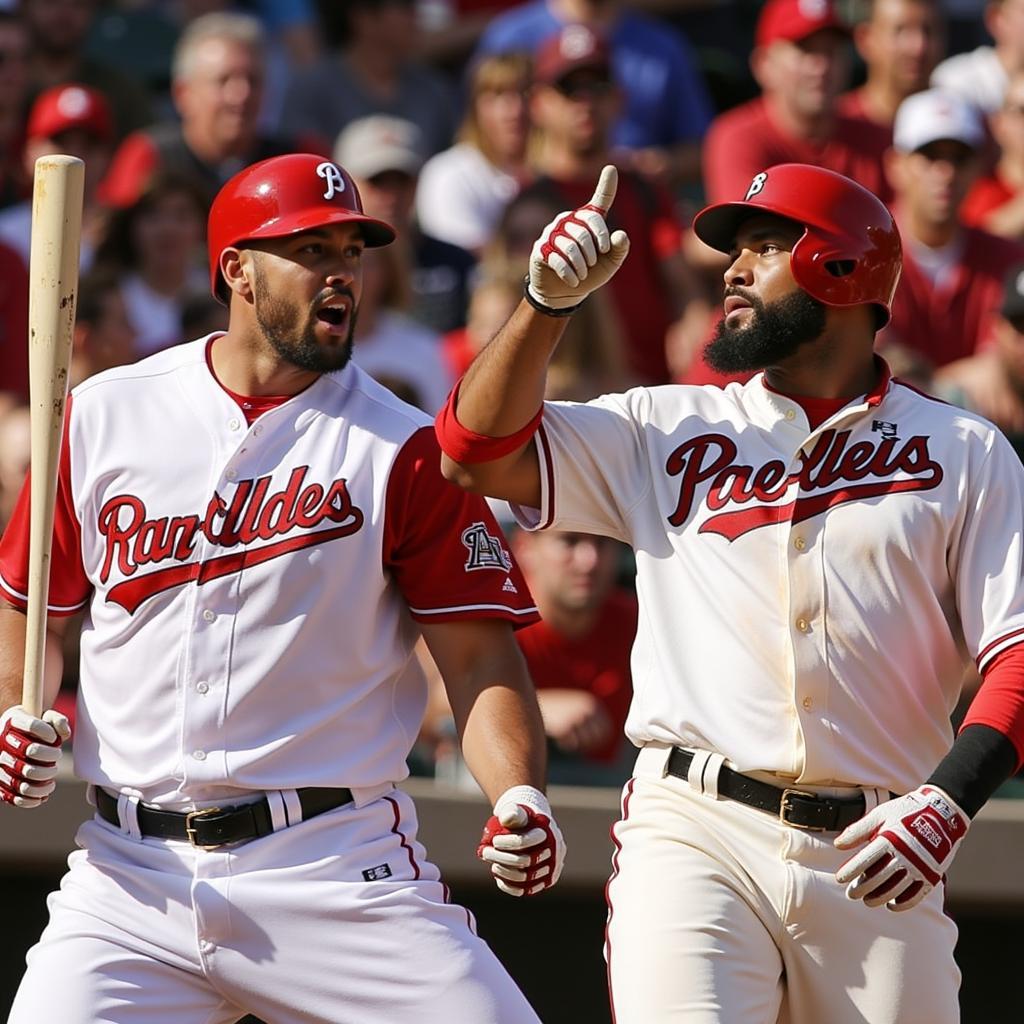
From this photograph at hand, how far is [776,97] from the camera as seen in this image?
28.2ft

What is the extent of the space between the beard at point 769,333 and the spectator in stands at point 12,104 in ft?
17.5

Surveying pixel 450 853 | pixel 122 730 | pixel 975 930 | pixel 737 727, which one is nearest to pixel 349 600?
pixel 122 730

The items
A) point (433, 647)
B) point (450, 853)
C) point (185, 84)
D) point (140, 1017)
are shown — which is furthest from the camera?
point (185, 84)

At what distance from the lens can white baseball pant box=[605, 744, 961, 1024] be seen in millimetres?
3830

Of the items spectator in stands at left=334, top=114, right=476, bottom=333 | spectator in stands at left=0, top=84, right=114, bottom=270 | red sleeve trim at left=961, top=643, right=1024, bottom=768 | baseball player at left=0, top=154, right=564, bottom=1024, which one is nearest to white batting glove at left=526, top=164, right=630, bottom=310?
baseball player at left=0, top=154, right=564, bottom=1024

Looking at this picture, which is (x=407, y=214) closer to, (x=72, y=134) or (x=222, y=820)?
(x=72, y=134)

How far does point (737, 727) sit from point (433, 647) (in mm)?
666

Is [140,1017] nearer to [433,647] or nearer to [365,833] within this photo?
[365,833]

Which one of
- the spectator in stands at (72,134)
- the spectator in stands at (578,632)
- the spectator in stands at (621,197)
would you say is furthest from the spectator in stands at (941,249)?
the spectator in stands at (72,134)

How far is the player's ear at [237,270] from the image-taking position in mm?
4328

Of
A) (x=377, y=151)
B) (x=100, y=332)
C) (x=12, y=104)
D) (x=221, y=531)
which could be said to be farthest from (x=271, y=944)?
(x=12, y=104)

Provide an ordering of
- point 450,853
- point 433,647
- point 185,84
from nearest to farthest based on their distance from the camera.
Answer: point 433,647 < point 450,853 < point 185,84

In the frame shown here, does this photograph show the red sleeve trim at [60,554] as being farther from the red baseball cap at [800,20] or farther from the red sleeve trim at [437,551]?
the red baseball cap at [800,20]

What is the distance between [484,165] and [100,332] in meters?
2.30
